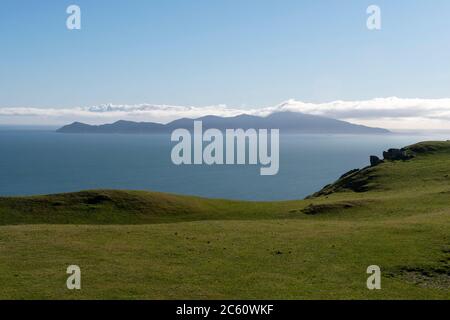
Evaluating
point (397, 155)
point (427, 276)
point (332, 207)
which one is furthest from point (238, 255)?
point (397, 155)

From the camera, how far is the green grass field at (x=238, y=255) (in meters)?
26.1

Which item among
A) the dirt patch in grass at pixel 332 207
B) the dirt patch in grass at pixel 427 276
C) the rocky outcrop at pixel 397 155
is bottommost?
the dirt patch in grass at pixel 427 276

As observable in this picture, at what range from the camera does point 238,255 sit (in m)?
33.9

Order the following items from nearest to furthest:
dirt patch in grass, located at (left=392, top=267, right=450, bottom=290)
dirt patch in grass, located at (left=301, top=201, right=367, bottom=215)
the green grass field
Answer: the green grass field
dirt patch in grass, located at (left=392, top=267, right=450, bottom=290)
dirt patch in grass, located at (left=301, top=201, right=367, bottom=215)

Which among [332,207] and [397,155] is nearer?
[332,207]

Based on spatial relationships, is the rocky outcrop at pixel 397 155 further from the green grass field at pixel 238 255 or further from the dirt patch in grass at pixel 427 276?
the dirt patch in grass at pixel 427 276

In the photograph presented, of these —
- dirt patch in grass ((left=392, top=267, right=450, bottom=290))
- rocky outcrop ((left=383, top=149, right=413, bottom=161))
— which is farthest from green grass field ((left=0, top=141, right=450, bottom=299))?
rocky outcrop ((left=383, top=149, right=413, bottom=161))

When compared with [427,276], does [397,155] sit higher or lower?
higher

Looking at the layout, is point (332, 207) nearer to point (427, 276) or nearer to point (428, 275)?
point (428, 275)

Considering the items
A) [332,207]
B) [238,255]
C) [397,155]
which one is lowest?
[238,255]

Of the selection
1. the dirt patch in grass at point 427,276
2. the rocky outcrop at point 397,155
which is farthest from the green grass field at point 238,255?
the rocky outcrop at point 397,155

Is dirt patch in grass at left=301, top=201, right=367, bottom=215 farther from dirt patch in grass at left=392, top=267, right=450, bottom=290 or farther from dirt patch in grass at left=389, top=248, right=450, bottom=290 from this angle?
dirt patch in grass at left=392, top=267, right=450, bottom=290

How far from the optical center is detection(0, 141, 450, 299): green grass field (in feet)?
85.7
